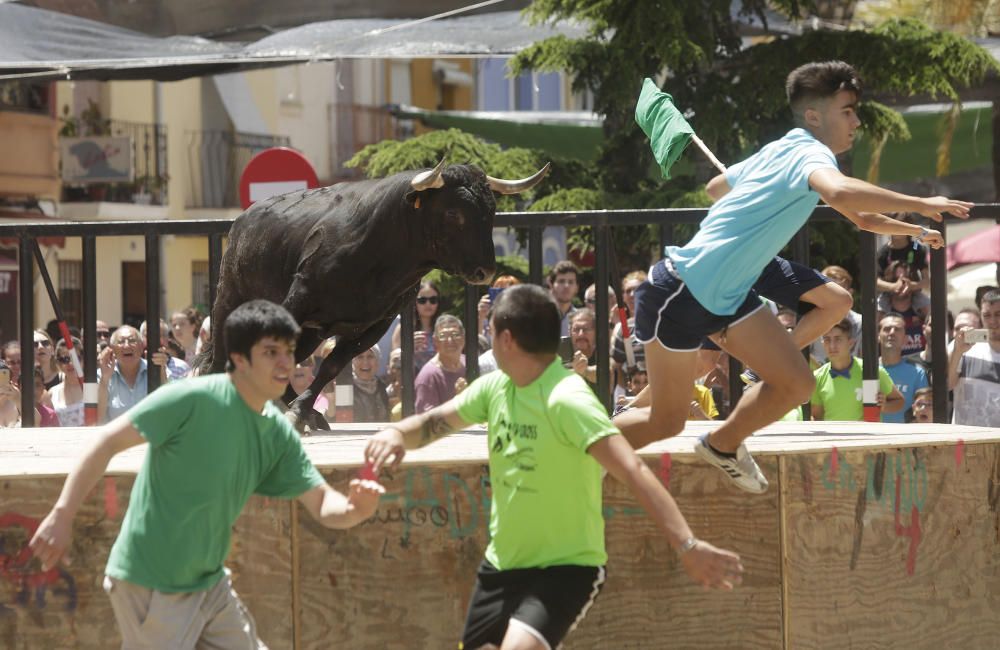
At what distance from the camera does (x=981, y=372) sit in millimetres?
10367

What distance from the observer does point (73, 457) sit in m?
7.13

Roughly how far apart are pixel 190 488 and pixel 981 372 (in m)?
6.72

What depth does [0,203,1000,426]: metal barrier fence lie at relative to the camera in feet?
Result: 27.9

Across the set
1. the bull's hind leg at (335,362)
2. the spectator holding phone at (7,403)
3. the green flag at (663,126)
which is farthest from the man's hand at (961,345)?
the spectator holding phone at (7,403)

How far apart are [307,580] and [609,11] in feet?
32.3

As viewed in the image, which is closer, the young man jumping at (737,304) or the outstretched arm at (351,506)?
the outstretched arm at (351,506)

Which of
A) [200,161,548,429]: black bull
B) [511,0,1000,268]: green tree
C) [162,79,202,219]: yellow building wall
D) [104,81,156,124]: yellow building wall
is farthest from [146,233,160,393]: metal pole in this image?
[162,79,202,219]: yellow building wall

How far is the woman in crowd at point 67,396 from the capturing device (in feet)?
36.5

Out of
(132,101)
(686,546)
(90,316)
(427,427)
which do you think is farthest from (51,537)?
(132,101)

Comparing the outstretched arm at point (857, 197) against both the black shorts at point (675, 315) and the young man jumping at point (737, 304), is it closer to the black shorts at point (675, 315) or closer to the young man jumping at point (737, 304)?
the young man jumping at point (737, 304)

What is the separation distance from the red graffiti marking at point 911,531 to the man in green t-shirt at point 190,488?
2955mm

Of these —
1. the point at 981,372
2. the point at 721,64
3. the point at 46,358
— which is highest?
the point at 721,64

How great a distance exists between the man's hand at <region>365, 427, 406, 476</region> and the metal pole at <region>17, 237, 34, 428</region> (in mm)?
4480

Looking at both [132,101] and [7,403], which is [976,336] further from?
[132,101]
